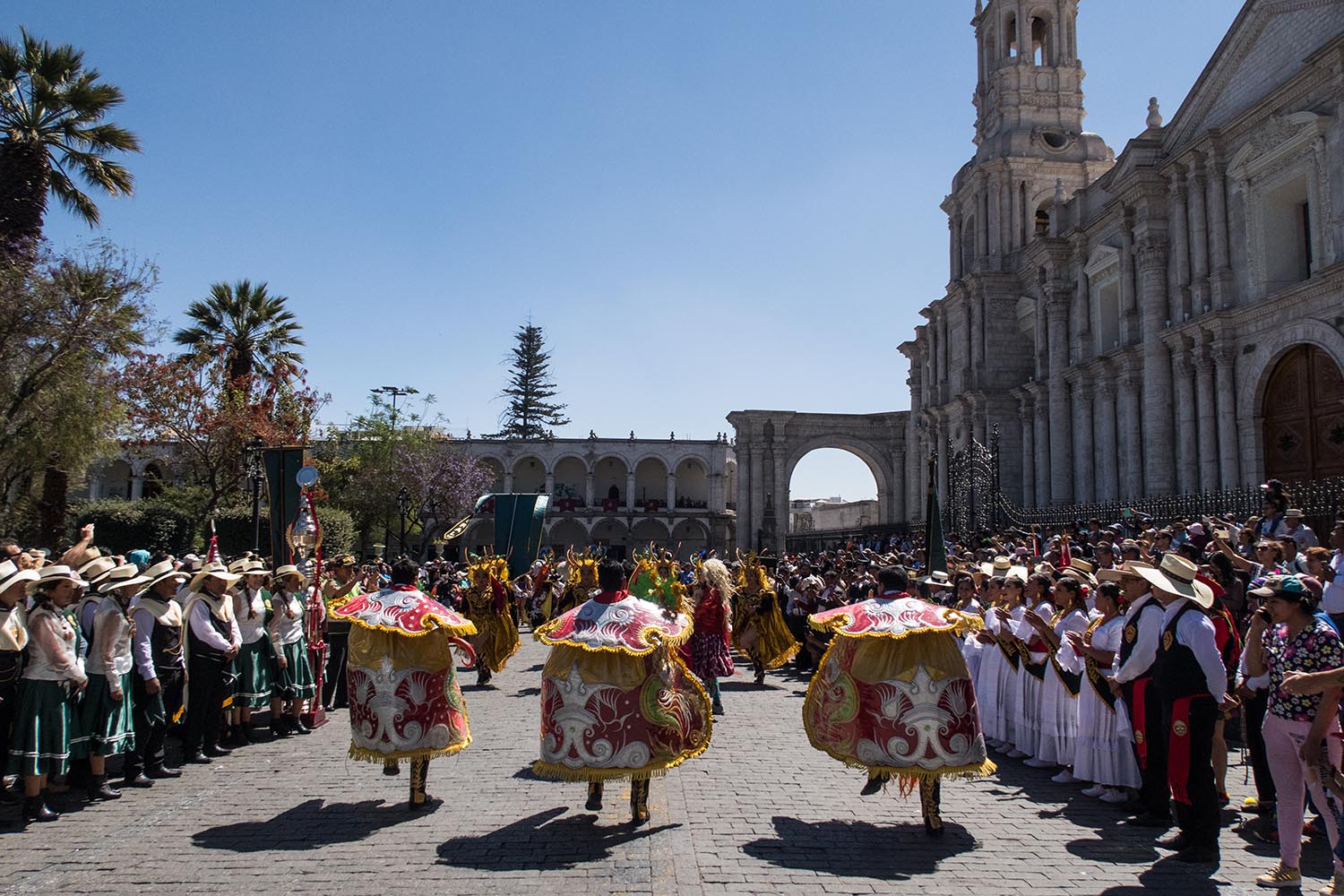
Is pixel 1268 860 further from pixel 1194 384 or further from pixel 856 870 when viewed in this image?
pixel 1194 384

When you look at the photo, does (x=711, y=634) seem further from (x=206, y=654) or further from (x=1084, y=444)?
(x=1084, y=444)

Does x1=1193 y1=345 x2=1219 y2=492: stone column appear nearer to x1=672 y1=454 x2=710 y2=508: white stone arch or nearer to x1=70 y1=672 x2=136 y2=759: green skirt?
x1=70 y1=672 x2=136 y2=759: green skirt

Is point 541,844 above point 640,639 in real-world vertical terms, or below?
below

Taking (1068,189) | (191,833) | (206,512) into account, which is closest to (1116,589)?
(191,833)

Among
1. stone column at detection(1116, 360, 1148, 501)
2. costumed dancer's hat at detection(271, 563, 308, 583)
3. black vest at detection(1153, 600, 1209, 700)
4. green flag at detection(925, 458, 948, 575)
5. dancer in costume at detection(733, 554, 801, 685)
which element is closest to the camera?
black vest at detection(1153, 600, 1209, 700)

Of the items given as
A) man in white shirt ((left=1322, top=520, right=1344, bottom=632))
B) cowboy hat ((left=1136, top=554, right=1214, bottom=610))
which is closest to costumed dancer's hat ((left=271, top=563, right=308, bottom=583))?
cowboy hat ((left=1136, top=554, right=1214, bottom=610))

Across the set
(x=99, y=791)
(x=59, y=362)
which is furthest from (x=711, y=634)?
(x=59, y=362)

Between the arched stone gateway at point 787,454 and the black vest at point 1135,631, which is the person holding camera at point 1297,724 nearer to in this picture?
the black vest at point 1135,631

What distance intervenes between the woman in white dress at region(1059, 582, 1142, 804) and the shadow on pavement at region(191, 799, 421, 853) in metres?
5.30

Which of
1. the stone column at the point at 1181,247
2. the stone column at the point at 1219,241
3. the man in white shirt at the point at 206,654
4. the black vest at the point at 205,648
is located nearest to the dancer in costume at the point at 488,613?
the man in white shirt at the point at 206,654

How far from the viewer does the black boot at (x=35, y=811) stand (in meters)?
6.91

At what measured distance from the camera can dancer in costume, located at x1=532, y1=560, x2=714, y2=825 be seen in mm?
6695

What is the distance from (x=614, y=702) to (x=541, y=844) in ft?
3.37

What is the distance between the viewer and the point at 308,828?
6762mm
